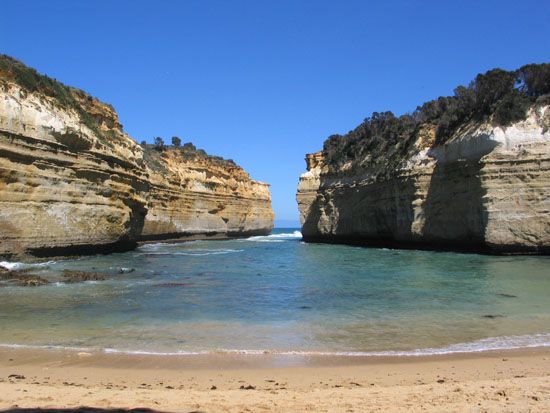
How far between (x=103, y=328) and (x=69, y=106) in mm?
17458

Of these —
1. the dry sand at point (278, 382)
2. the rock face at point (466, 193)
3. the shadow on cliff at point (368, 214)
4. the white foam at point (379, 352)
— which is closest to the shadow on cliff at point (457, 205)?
the rock face at point (466, 193)

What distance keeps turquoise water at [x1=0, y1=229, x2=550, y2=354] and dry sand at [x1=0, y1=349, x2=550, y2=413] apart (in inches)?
22.7

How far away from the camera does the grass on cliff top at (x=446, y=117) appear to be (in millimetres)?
22913

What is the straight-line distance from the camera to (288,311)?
997 cm

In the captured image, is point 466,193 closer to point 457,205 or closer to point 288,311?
point 457,205

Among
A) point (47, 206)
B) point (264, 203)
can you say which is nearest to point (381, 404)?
point (47, 206)

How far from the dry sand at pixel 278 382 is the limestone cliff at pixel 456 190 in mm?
16494

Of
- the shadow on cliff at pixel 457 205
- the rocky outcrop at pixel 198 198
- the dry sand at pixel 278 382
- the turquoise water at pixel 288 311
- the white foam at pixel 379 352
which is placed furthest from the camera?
the rocky outcrop at pixel 198 198

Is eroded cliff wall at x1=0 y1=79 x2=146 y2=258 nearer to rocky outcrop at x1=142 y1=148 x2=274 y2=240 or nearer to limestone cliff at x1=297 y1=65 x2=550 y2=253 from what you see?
rocky outcrop at x1=142 y1=148 x2=274 y2=240

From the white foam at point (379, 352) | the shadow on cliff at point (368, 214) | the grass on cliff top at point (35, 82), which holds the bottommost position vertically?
the white foam at point (379, 352)

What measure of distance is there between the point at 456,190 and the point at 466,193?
910 millimetres

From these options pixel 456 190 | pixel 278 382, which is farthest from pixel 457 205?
pixel 278 382

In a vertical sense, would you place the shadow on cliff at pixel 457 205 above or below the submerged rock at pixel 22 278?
above

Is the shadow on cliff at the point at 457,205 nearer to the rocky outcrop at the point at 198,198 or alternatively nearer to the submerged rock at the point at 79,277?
the submerged rock at the point at 79,277
